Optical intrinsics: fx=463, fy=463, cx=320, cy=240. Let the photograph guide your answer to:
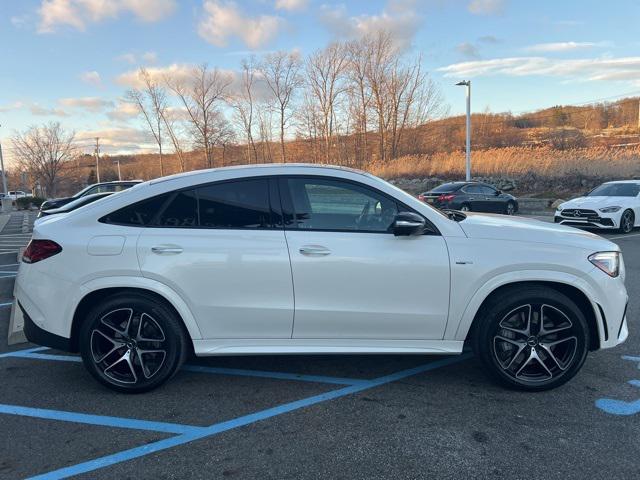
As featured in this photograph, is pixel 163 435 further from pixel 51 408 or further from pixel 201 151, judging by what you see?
pixel 201 151

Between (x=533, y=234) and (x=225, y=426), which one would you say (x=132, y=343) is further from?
(x=533, y=234)

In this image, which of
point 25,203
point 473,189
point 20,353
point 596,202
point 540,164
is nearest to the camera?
point 20,353

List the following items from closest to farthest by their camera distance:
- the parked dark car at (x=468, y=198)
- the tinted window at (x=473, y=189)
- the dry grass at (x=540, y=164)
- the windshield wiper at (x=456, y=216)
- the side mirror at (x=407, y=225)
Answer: the side mirror at (x=407, y=225)
the windshield wiper at (x=456, y=216)
the parked dark car at (x=468, y=198)
the tinted window at (x=473, y=189)
the dry grass at (x=540, y=164)

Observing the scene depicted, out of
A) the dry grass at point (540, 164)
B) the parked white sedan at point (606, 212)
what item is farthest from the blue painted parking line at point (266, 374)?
the dry grass at point (540, 164)

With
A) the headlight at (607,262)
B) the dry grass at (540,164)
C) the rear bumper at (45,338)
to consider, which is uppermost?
the dry grass at (540,164)

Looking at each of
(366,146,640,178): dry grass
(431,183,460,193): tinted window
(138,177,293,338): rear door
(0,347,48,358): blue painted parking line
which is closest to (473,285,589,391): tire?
(138,177,293,338): rear door

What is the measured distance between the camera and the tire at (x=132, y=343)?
3.46 meters

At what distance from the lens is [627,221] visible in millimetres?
12758

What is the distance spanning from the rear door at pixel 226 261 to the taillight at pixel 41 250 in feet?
2.18

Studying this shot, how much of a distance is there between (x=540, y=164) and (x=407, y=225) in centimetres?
2847

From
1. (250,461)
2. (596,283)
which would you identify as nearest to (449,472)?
(250,461)

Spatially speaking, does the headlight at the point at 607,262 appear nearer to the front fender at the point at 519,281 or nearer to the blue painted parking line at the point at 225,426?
the front fender at the point at 519,281

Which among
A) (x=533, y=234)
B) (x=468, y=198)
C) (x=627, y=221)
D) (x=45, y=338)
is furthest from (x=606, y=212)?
(x=45, y=338)

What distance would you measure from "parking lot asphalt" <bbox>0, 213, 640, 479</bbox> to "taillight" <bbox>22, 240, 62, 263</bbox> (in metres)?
1.09
